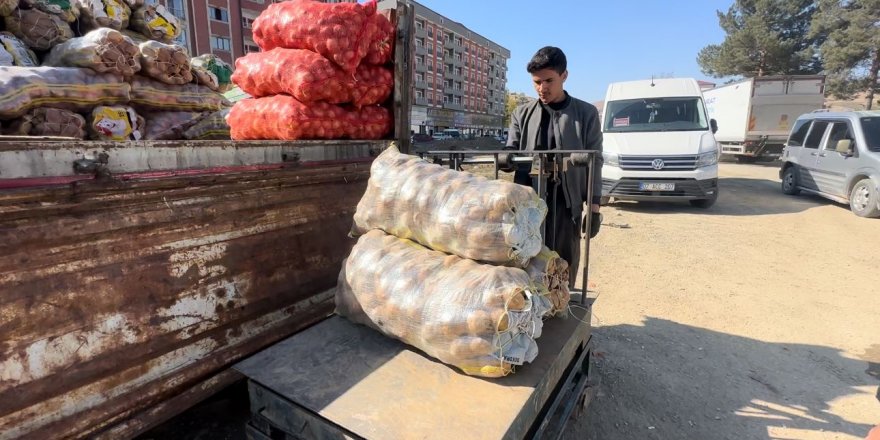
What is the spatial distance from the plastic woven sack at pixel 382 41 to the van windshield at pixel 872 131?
33.3 ft

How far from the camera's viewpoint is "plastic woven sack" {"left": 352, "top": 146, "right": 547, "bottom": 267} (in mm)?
1900

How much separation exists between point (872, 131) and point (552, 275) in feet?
34.6

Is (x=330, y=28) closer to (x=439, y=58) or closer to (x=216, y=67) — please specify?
(x=216, y=67)

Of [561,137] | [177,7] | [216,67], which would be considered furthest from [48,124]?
[177,7]

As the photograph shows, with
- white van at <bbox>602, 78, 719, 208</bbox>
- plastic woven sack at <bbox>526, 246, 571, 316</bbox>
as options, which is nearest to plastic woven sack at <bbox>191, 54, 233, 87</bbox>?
plastic woven sack at <bbox>526, 246, 571, 316</bbox>

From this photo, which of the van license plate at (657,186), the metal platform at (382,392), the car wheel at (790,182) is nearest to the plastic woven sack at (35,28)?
the metal platform at (382,392)

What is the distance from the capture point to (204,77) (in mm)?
3898

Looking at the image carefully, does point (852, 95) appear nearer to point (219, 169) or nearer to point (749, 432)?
point (749, 432)

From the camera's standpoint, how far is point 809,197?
11102 mm

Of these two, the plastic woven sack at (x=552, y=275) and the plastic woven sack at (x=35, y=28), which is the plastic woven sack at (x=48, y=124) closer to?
the plastic woven sack at (x=35, y=28)

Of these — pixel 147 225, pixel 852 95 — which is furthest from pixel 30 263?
pixel 852 95

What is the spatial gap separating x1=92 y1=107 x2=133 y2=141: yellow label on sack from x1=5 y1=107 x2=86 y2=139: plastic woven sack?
10 cm

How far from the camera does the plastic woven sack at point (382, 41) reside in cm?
312

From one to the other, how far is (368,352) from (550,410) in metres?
0.90
